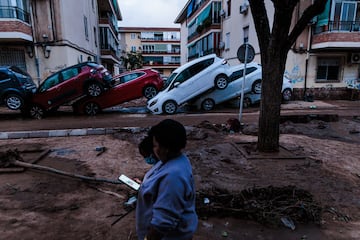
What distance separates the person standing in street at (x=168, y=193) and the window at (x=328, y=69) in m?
18.5

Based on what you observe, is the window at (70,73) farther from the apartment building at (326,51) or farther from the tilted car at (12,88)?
Result: the apartment building at (326,51)

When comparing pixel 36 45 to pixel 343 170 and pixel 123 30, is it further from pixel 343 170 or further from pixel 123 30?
pixel 123 30

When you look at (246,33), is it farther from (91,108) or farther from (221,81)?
(91,108)

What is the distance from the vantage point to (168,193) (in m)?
1.57

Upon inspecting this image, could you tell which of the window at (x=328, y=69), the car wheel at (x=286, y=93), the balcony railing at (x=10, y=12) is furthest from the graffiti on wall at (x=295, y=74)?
the balcony railing at (x=10, y=12)

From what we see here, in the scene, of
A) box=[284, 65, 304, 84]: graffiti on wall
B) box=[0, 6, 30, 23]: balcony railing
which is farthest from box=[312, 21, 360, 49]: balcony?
box=[0, 6, 30, 23]: balcony railing

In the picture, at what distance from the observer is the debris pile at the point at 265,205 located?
338 centimetres

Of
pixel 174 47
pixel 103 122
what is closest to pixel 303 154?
pixel 103 122

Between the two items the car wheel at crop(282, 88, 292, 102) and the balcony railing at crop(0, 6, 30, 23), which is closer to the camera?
the balcony railing at crop(0, 6, 30, 23)

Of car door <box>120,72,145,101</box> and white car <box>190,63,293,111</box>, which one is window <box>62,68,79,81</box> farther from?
white car <box>190,63,293,111</box>

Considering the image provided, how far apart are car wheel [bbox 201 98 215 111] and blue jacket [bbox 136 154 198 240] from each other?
11.8m

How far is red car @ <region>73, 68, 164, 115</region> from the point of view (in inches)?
498

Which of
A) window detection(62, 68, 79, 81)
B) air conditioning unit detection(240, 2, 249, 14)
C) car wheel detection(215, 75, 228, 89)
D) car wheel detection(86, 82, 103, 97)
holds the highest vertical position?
air conditioning unit detection(240, 2, 249, 14)

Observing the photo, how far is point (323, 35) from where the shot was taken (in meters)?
16.1
